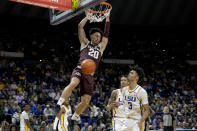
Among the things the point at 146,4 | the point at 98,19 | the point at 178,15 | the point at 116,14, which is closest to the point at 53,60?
the point at 116,14

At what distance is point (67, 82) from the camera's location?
18.8 meters

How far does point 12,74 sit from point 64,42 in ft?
19.1

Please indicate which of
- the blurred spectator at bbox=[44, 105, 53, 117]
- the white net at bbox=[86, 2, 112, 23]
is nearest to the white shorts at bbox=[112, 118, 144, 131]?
the white net at bbox=[86, 2, 112, 23]

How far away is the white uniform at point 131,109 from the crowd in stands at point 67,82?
16.8 feet

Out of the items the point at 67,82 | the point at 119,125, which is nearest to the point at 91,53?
the point at 119,125

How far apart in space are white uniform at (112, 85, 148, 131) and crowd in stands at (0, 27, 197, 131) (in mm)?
5121

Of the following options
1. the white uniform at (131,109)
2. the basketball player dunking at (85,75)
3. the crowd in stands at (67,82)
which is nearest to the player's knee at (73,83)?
the basketball player dunking at (85,75)

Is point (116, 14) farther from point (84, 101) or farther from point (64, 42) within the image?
point (84, 101)

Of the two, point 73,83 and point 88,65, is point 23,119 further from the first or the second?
point 88,65

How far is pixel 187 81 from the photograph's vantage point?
22578mm

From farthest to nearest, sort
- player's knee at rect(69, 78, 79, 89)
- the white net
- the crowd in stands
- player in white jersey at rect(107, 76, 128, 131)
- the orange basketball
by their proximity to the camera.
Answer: the crowd in stands → the white net → player in white jersey at rect(107, 76, 128, 131) → player's knee at rect(69, 78, 79, 89) → the orange basketball

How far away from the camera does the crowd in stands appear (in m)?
14.1

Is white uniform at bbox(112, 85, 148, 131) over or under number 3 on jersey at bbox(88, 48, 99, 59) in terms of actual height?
under

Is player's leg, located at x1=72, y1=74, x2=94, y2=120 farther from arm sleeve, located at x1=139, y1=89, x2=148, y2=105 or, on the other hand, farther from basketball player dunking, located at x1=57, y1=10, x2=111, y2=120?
arm sleeve, located at x1=139, y1=89, x2=148, y2=105
